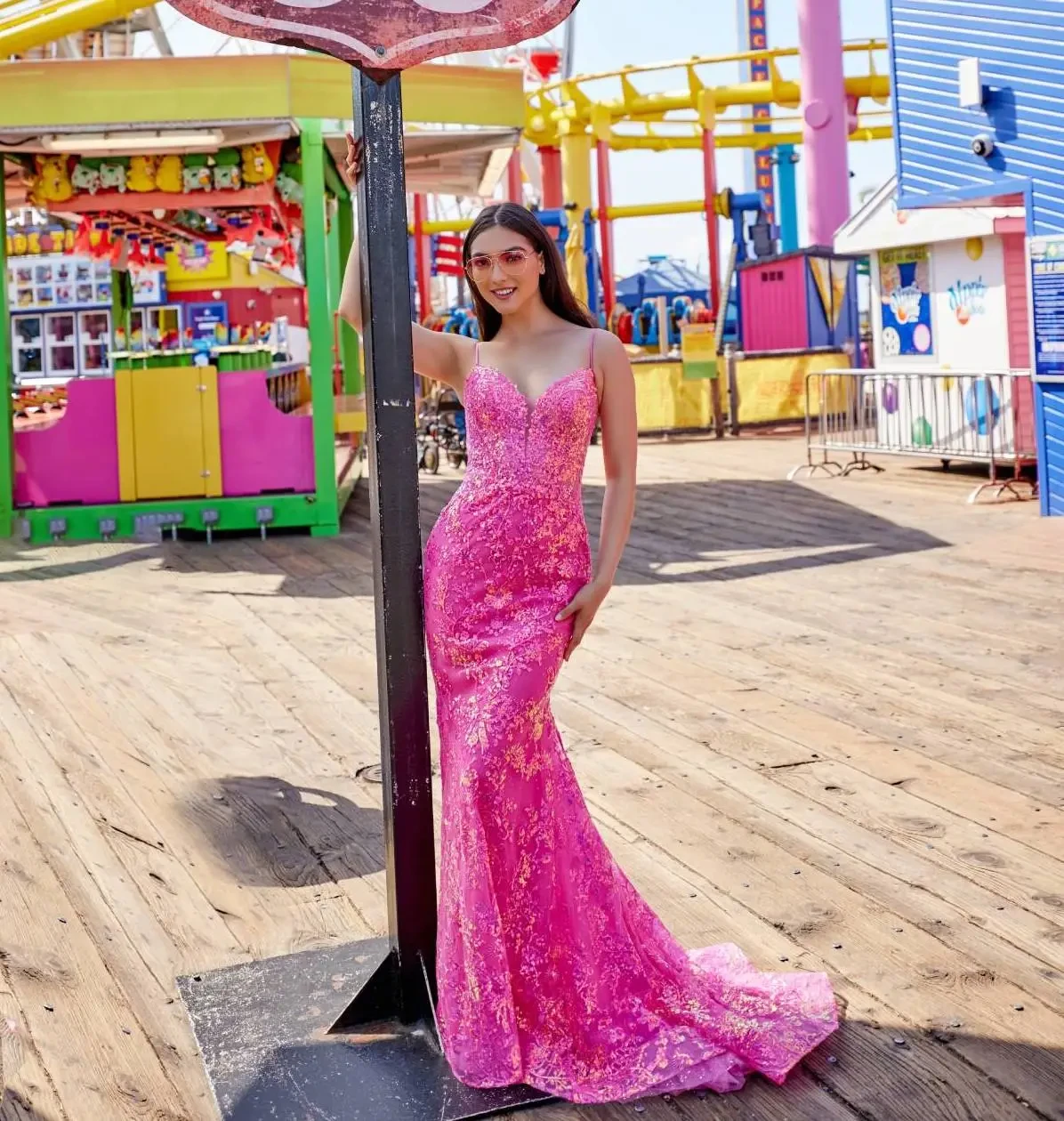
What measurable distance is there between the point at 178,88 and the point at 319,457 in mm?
2553

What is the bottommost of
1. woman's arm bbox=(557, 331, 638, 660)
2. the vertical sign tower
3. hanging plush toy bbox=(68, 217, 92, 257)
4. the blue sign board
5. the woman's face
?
woman's arm bbox=(557, 331, 638, 660)

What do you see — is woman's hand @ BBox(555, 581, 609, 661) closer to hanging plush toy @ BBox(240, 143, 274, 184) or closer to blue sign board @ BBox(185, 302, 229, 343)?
hanging plush toy @ BBox(240, 143, 274, 184)

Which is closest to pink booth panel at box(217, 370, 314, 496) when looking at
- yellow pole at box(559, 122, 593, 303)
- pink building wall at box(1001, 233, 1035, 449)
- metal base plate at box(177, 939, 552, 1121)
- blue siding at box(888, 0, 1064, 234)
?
blue siding at box(888, 0, 1064, 234)

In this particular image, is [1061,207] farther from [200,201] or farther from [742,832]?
[742,832]

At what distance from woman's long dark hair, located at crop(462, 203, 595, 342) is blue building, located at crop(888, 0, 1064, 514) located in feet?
26.4

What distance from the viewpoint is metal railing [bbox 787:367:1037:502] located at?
460 inches

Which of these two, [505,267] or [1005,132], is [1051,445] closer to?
[1005,132]

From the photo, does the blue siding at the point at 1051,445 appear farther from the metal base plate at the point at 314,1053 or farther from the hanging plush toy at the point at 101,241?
the metal base plate at the point at 314,1053

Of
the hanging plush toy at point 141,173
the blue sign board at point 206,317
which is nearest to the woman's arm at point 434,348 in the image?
the hanging plush toy at point 141,173

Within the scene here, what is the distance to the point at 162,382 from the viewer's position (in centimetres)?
1048

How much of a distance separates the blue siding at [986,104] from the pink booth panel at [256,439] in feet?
16.3

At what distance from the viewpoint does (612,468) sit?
116 inches

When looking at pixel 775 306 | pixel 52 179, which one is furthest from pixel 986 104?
pixel 775 306

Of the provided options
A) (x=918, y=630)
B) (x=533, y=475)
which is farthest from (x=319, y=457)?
(x=533, y=475)
